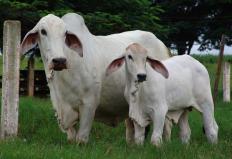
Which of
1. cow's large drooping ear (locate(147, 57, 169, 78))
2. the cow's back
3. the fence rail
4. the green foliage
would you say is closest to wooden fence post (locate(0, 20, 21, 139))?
the cow's back

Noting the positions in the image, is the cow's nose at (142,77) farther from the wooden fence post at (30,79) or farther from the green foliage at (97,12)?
the wooden fence post at (30,79)

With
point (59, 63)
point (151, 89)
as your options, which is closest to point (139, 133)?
point (151, 89)

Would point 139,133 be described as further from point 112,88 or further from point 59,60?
point 59,60

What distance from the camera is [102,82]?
8.12 metres

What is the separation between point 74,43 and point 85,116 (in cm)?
91

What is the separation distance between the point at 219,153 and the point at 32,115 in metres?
5.72

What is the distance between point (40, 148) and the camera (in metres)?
6.68

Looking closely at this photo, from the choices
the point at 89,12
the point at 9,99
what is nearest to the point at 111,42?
the point at 9,99

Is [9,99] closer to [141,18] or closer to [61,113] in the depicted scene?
[61,113]

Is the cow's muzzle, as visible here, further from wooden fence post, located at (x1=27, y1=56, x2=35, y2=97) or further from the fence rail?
the fence rail

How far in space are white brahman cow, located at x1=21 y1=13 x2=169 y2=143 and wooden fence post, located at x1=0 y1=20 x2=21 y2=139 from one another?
214 millimetres

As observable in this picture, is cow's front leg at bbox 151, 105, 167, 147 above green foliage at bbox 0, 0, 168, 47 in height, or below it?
below

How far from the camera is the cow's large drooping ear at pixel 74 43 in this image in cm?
768

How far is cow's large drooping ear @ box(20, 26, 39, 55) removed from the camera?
7.60 metres
